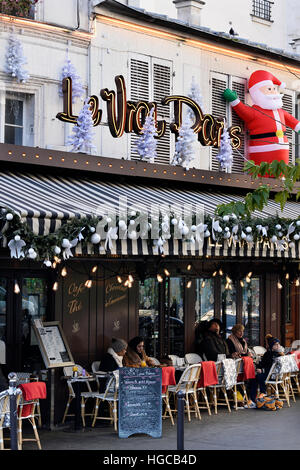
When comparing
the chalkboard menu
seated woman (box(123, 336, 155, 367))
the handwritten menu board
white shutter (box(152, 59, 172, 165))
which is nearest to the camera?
the chalkboard menu

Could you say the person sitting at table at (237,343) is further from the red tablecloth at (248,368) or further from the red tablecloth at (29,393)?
the red tablecloth at (29,393)

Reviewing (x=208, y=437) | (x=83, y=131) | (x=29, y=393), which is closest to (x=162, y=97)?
(x=83, y=131)

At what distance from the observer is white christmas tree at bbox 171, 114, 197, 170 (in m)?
16.9

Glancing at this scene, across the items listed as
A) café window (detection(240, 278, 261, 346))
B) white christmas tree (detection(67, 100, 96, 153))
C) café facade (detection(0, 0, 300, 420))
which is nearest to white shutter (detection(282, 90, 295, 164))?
café facade (detection(0, 0, 300, 420))

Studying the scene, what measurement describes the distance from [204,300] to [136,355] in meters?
3.69

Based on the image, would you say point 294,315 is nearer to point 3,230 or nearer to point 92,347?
point 92,347

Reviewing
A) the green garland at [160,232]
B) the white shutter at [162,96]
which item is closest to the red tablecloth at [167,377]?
the green garland at [160,232]

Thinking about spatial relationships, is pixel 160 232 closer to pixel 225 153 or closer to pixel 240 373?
pixel 240 373

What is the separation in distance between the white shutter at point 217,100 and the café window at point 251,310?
2710 millimetres

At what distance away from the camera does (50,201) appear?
1353 centimetres

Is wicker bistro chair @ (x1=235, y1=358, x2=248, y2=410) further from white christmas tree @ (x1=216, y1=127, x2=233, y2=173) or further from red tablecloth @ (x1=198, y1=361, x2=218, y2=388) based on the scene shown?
white christmas tree @ (x1=216, y1=127, x2=233, y2=173)

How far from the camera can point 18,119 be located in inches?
630

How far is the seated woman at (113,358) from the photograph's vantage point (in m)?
15.4

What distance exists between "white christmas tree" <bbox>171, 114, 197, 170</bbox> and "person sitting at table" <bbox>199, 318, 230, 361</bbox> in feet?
10.2
